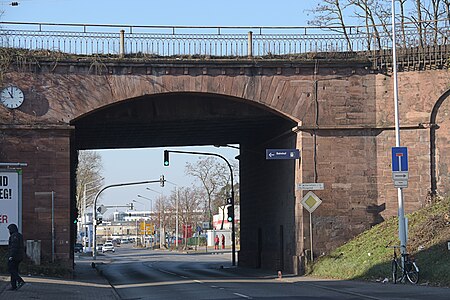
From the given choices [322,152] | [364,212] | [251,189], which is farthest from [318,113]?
[251,189]

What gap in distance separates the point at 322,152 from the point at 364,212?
2.94 metres

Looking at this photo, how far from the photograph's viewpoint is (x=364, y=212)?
1318 inches

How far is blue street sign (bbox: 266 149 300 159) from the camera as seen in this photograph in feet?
105

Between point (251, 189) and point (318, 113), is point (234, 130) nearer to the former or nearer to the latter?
point (251, 189)

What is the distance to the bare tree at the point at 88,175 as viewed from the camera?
298ft

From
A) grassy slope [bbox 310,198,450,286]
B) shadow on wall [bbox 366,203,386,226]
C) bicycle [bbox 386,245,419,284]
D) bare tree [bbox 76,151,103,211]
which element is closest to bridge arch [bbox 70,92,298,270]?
grassy slope [bbox 310,198,450,286]

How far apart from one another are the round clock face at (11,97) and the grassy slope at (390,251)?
12910 millimetres

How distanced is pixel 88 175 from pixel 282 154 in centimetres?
6359

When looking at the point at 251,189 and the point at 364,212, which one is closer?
the point at 364,212

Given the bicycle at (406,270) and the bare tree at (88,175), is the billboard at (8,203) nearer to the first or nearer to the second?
the bicycle at (406,270)

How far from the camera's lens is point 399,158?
2680cm

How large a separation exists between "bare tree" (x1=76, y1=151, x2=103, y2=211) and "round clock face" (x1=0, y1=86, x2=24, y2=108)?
5690cm

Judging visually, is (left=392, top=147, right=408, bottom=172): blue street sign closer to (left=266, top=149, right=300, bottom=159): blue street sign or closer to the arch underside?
(left=266, top=149, right=300, bottom=159): blue street sign

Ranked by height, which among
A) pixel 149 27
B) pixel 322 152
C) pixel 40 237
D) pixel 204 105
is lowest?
pixel 40 237
